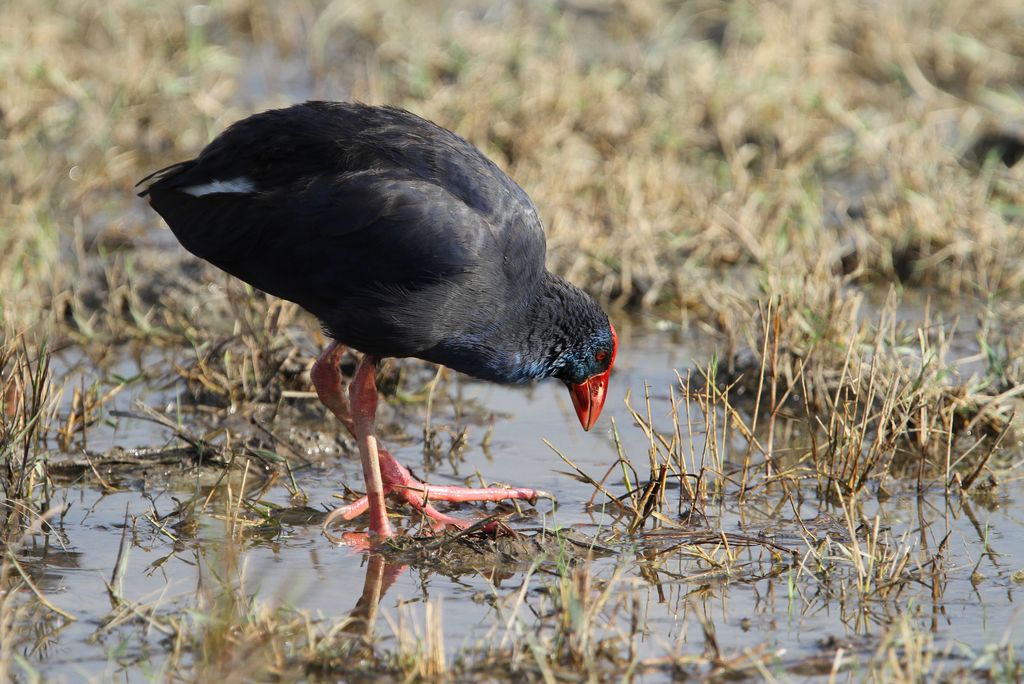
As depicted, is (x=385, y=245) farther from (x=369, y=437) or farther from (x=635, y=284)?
(x=635, y=284)

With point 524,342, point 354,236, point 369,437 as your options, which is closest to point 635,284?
point 524,342

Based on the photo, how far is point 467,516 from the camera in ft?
15.1

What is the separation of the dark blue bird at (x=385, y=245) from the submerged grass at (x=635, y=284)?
0.42 meters

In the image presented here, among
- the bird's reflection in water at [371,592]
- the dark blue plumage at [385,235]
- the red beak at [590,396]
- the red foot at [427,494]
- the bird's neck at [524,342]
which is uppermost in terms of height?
the dark blue plumage at [385,235]

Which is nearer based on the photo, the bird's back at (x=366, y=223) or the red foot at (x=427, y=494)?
the bird's back at (x=366, y=223)

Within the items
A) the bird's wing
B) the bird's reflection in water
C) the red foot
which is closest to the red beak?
the red foot

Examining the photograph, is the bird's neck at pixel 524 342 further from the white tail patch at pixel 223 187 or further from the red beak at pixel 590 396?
the white tail patch at pixel 223 187

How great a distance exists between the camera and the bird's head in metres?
4.66

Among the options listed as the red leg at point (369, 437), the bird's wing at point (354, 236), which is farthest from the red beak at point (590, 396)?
the red leg at point (369, 437)

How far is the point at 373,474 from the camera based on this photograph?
4363mm

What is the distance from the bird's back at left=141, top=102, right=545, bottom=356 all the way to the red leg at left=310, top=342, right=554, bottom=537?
0.73 ft

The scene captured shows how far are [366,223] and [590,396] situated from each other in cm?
102

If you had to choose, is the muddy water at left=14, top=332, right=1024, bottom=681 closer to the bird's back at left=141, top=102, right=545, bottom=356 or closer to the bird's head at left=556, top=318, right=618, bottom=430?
the bird's head at left=556, top=318, right=618, bottom=430

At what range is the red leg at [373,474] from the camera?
436cm
